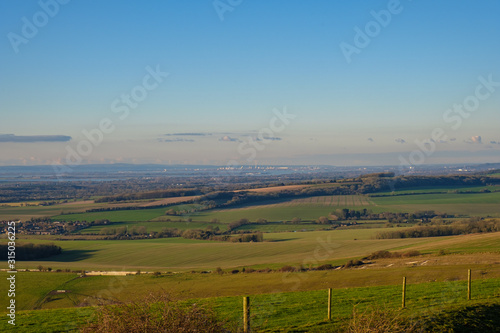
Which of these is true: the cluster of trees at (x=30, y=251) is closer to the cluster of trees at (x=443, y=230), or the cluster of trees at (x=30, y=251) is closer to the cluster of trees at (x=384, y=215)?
the cluster of trees at (x=443, y=230)

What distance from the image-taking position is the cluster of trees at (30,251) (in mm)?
54500

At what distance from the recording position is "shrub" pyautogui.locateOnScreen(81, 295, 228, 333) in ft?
24.9

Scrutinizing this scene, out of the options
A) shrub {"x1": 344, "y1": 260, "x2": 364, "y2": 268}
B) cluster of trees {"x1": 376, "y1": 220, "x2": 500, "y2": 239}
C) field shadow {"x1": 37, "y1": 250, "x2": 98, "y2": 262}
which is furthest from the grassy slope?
shrub {"x1": 344, "y1": 260, "x2": 364, "y2": 268}

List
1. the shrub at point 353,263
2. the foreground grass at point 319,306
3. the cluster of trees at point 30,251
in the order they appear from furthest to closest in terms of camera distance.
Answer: the cluster of trees at point 30,251
the shrub at point 353,263
the foreground grass at point 319,306

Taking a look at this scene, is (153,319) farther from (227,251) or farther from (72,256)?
(72,256)

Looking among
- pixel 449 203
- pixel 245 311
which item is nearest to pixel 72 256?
pixel 245 311

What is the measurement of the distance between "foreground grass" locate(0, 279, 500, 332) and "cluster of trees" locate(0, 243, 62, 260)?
39079 millimetres

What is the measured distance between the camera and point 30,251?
2181 inches

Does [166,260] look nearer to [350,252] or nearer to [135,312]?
[350,252]

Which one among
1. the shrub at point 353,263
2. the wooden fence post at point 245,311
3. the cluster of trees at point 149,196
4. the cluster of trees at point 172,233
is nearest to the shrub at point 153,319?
the wooden fence post at point 245,311

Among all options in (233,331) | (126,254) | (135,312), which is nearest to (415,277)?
(233,331)

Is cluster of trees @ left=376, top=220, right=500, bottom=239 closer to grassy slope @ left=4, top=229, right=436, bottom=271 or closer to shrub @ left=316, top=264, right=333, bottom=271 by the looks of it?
grassy slope @ left=4, top=229, right=436, bottom=271

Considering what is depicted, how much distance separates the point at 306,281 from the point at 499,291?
521 inches

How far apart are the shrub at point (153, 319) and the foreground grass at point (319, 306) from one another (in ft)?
13.0
